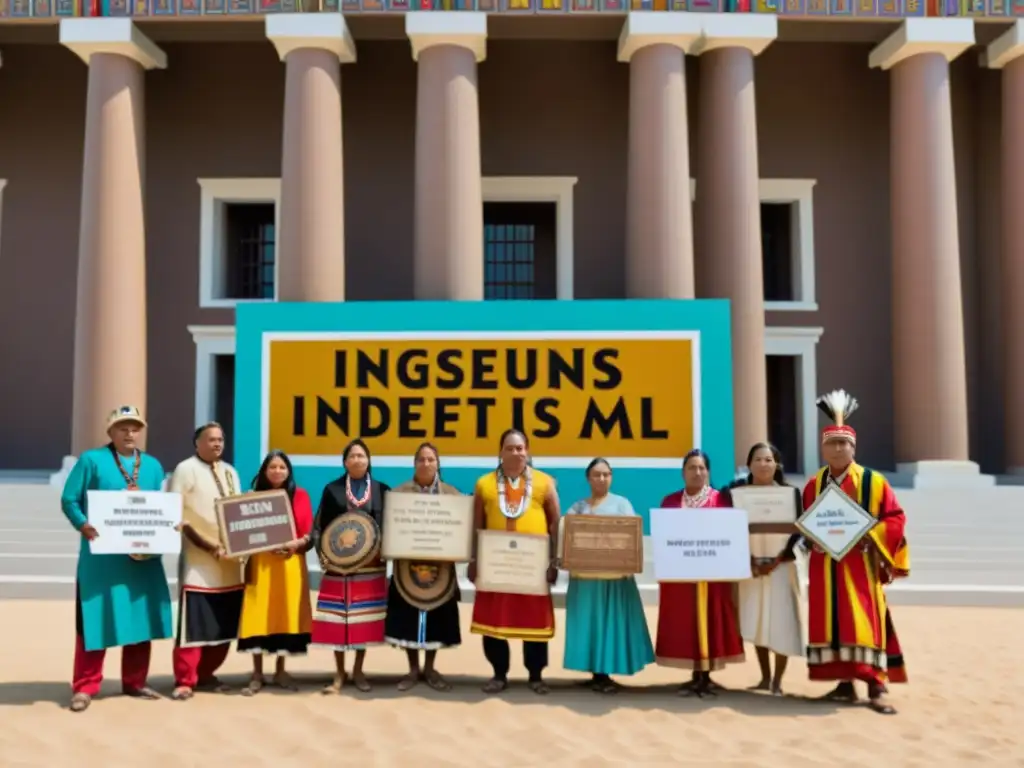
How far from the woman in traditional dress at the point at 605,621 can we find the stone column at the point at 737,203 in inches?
368

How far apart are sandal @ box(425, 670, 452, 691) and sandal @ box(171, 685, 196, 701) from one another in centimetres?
165

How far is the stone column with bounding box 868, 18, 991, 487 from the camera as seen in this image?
1620 cm

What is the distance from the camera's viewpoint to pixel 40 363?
62.4 feet

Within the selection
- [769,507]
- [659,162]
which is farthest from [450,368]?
[769,507]

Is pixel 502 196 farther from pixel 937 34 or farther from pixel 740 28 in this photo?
pixel 937 34

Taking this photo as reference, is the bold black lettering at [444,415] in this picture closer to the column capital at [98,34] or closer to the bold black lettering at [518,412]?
the bold black lettering at [518,412]

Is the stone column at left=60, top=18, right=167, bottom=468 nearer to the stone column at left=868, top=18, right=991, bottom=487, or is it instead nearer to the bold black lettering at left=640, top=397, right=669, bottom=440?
the bold black lettering at left=640, top=397, right=669, bottom=440

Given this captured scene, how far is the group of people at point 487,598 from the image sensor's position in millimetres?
6586

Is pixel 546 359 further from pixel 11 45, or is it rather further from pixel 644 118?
pixel 11 45

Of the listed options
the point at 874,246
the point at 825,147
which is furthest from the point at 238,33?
the point at 874,246

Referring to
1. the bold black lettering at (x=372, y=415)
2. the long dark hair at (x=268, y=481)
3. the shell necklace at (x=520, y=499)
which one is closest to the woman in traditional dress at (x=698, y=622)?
the shell necklace at (x=520, y=499)

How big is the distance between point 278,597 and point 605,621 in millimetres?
2319

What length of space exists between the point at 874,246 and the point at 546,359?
960 cm

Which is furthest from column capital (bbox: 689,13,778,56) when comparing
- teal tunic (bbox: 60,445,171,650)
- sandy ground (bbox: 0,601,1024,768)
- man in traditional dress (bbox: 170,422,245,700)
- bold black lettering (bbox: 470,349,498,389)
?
teal tunic (bbox: 60,445,171,650)
